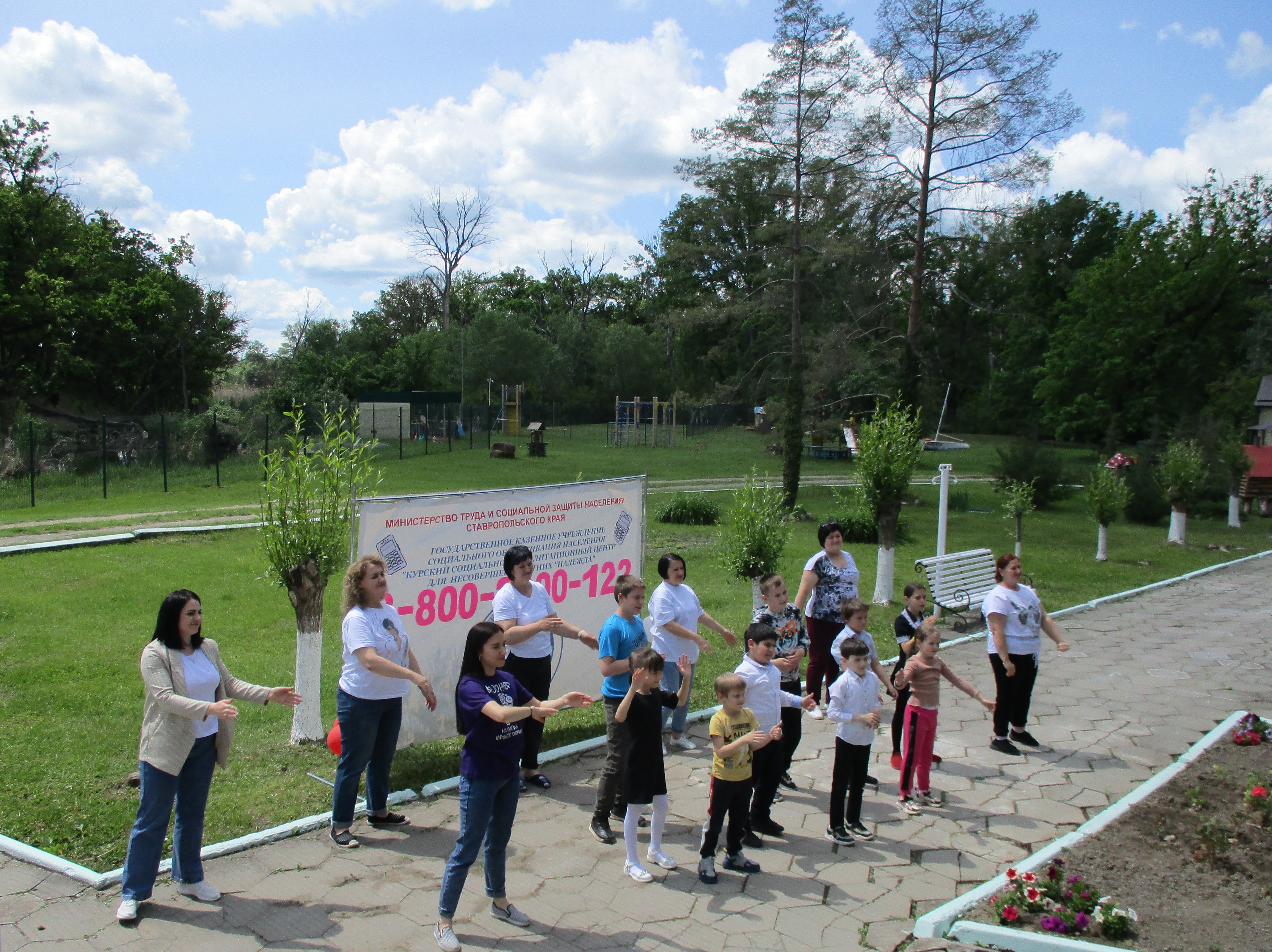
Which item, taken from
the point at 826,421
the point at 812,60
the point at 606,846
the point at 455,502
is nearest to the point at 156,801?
the point at 606,846

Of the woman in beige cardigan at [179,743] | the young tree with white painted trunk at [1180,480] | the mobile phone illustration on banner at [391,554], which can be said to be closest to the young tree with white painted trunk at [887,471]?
the mobile phone illustration on banner at [391,554]

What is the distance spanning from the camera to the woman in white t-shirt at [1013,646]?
7.20 m

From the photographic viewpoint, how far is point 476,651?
15.3 feet

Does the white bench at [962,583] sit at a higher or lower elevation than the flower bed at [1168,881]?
higher

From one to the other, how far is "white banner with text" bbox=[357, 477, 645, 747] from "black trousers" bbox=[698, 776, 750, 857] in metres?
2.25

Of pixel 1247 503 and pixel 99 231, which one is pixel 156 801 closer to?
pixel 1247 503

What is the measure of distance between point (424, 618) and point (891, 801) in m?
3.59

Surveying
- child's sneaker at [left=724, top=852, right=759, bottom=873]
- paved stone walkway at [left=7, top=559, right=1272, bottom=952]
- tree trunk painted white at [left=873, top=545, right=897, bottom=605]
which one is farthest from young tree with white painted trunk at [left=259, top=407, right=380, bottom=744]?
tree trunk painted white at [left=873, top=545, right=897, bottom=605]

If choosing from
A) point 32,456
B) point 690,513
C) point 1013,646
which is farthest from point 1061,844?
point 32,456

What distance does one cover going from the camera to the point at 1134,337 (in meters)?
37.1

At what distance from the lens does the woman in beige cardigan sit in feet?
15.0

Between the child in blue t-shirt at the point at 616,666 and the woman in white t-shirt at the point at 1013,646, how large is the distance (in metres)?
2.96

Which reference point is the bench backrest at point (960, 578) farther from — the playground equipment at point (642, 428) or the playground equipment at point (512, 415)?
the playground equipment at point (512, 415)

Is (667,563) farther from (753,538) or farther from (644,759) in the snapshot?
(753,538)
